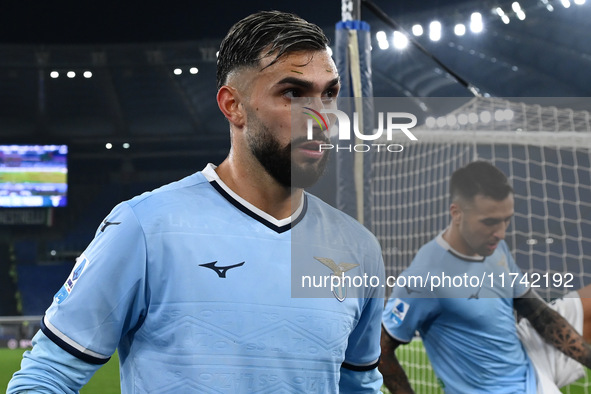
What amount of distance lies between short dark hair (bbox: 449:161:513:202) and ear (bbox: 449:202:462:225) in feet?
0.10

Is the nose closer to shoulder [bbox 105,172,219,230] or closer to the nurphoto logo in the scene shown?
the nurphoto logo

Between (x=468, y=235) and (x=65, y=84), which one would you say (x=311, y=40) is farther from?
(x=65, y=84)

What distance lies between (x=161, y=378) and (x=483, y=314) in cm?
191

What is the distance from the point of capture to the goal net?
304 centimetres

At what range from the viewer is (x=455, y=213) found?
8.91 feet

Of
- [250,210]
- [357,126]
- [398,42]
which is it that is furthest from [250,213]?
[398,42]

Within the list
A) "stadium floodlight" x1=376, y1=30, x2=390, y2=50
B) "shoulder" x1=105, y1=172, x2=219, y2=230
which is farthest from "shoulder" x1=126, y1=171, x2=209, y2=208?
"stadium floodlight" x1=376, y1=30, x2=390, y2=50

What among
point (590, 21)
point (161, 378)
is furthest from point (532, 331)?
point (590, 21)

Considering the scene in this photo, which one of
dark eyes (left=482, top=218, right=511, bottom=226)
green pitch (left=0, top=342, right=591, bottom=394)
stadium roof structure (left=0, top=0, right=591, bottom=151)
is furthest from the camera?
stadium roof structure (left=0, top=0, right=591, bottom=151)

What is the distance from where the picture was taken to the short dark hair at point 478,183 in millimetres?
2488

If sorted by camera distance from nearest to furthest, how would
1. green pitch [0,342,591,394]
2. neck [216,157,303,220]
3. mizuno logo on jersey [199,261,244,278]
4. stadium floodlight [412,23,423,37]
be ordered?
mizuno logo on jersey [199,261,244,278] → neck [216,157,303,220] → green pitch [0,342,591,394] → stadium floodlight [412,23,423,37]

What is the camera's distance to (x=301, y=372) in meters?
1.30

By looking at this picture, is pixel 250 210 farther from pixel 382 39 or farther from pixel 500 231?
pixel 382 39

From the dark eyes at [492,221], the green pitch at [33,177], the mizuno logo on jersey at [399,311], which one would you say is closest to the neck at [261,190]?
the dark eyes at [492,221]
